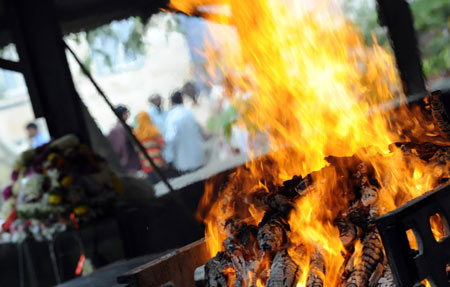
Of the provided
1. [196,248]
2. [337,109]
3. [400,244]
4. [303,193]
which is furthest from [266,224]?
[337,109]

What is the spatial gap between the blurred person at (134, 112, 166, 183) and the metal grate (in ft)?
21.9

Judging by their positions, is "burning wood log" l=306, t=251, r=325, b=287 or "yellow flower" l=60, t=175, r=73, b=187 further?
"yellow flower" l=60, t=175, r=73, b=187

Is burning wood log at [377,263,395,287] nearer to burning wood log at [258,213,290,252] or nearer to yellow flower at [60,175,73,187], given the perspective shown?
burning wood log at [258,213,290,252]

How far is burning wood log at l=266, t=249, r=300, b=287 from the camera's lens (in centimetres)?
288

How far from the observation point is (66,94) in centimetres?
598

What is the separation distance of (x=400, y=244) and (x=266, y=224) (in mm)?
813

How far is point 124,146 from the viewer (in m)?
9.15

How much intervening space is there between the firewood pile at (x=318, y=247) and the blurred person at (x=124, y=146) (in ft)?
19.1

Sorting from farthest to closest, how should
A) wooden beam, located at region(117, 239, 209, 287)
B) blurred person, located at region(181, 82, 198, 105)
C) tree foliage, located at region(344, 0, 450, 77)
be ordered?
tree foliage, located at region(344, 0, 450, 77) < blurred person, located at region(181, 82, 198, 105) < wooden beam, located at region(117, 239, 209, 287)

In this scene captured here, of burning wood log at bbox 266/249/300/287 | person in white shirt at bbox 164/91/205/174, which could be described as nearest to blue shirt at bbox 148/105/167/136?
person in white shirt at bbox 164/91/205/174

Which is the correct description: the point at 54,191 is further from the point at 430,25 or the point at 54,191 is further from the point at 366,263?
the point at 430,25

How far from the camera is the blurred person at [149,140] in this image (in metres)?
9.10

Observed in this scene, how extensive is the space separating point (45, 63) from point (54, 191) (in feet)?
4.21

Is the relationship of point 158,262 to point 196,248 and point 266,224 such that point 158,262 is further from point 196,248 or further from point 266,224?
point 266,224
